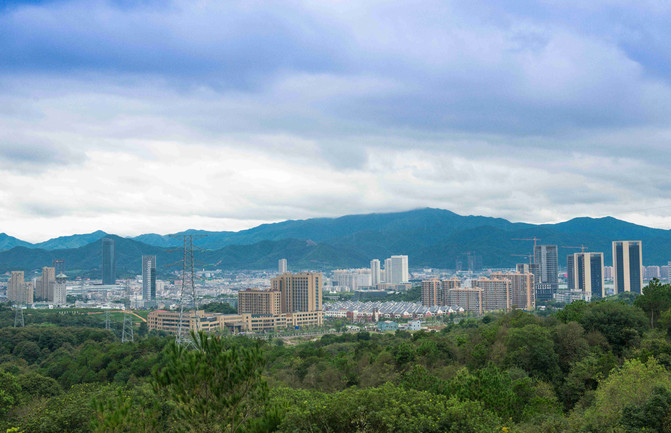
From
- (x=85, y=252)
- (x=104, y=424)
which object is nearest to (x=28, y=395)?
(x=104, y=424)

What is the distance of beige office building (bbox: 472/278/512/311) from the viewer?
6138 cm

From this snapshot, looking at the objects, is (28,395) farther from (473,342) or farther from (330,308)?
(330,308)

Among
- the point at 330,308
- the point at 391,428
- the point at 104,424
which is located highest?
the point at 104,424

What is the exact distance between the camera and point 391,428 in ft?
24.1

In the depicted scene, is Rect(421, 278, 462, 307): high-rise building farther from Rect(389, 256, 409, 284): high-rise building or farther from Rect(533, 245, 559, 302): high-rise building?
Rect(389, 256, 409, 284): high-rise building

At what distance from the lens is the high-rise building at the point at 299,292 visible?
192 ft

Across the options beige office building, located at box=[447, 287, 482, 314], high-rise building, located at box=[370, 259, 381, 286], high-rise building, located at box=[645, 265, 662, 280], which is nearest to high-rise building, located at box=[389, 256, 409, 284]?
high-rise building, located at box=[370, 259, 381, 286]

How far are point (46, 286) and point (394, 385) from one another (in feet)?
251

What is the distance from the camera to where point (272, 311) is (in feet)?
182

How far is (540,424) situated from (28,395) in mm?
13832

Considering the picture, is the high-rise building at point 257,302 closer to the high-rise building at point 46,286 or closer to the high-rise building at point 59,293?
the high-rise building at point 59,293

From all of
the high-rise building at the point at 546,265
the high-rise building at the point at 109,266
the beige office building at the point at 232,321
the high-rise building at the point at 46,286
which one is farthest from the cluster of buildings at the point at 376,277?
the beige office building at the point at 232,321

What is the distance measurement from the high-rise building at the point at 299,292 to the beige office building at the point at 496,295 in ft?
61.9

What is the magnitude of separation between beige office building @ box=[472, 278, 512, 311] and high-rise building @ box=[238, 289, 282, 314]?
2356cm
